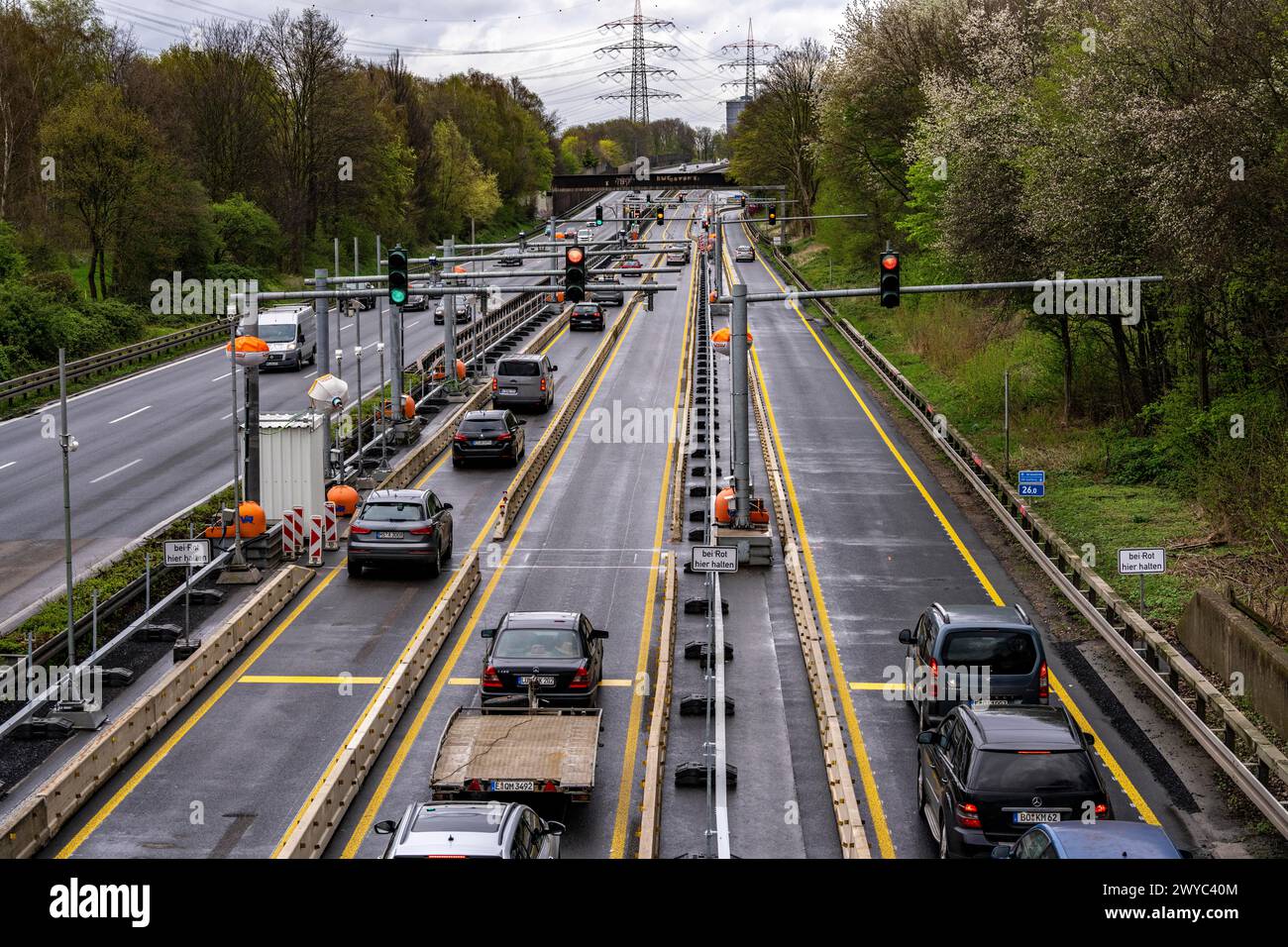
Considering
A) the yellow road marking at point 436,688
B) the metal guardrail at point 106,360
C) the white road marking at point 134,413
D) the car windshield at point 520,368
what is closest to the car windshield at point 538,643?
the yellow road marking at point 436,688

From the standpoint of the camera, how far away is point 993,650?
17891 mm

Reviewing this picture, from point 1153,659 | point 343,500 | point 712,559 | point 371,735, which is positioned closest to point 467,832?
point 371,735

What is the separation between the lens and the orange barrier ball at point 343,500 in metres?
32.3

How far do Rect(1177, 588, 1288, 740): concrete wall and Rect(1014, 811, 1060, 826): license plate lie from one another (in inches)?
228

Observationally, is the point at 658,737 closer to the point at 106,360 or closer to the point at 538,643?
the point at 538,643

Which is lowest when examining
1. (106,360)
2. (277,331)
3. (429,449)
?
(429,449)

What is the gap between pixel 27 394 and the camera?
47750 mm

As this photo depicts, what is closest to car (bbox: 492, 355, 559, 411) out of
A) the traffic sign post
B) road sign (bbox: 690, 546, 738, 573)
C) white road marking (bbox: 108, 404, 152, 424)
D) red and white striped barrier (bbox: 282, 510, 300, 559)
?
white road marking (bbox: 108, 404, 152, 424)

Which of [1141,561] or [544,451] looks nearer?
[1141,561]

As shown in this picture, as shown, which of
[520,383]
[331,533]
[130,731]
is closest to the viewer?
[130,731]

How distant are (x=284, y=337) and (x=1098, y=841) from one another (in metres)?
49.2

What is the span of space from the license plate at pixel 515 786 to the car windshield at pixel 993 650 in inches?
225

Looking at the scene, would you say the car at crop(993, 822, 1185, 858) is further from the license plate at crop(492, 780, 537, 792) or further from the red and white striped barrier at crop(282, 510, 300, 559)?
the red and white striped barrier at crop(282, 510, 300, 559)
